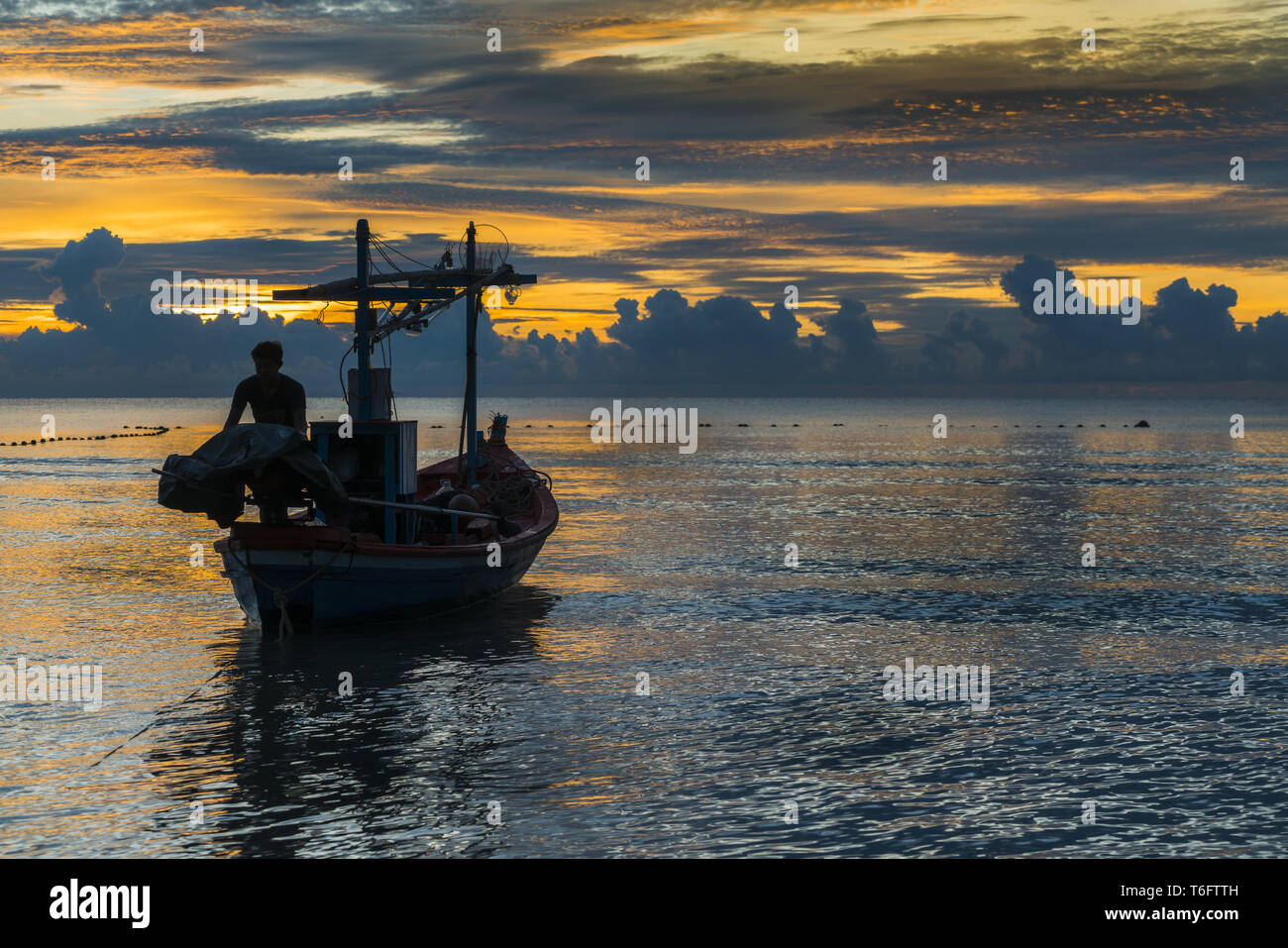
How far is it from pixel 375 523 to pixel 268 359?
6.31 m

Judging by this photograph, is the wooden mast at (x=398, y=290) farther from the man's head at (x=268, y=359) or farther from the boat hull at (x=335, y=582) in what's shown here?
the man's head at (x=268, y=359)

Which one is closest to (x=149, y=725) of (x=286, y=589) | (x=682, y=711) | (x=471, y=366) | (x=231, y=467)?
(x=231, y=467)

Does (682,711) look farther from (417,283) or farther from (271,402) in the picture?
(417,283)

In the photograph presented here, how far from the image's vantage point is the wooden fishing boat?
2089 cm

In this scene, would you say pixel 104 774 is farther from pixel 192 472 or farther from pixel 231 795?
pixel 192 472

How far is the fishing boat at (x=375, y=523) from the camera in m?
20.5

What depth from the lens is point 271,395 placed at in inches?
735

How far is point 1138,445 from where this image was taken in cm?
13000

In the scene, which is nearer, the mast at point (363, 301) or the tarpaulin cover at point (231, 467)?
the tarpaulin cover at point (231, 467)

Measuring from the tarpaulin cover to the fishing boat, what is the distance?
0.05 meters

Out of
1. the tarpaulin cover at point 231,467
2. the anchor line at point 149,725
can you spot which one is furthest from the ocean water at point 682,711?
the tarpaulin cover at point 231,467

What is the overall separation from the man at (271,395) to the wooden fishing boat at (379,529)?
5.08 feet
